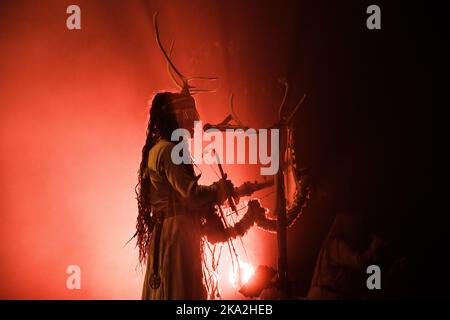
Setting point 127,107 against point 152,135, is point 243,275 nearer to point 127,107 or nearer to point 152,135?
point 152,135

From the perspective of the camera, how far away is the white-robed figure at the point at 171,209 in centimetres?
286

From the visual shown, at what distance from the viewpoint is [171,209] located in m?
Result: 2.94

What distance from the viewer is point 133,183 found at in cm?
405

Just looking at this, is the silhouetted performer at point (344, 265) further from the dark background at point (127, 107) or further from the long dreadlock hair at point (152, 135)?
the long dreadlock hair at point (152, 135)

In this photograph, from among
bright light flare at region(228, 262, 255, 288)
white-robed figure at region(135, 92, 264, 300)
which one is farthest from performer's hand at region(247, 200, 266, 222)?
bright light flare at region(228, 262, 255, 288)

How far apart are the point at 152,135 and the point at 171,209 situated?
458mm

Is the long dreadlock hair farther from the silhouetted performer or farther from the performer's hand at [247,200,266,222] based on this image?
the silhouetted performer

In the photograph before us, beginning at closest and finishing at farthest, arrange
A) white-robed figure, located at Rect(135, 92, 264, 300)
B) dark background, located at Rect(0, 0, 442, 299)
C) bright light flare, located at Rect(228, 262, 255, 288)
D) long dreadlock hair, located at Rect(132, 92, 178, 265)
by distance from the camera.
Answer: white-robed figure, located at Rect(135, 92, 264, 300)
long dreadlock hair, located at Rect(132, 92, 178, 265)
bright light flare, located at Rect(228, 262, 255, 288)
dark background, located at Rect(0, 0, 442, 299)

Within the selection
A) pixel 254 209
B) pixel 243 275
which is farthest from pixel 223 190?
pixel 243 275

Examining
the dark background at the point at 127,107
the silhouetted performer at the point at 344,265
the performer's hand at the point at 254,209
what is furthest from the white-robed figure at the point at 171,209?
the dark background at the point at 127,107

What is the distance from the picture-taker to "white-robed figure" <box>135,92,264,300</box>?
286cm
